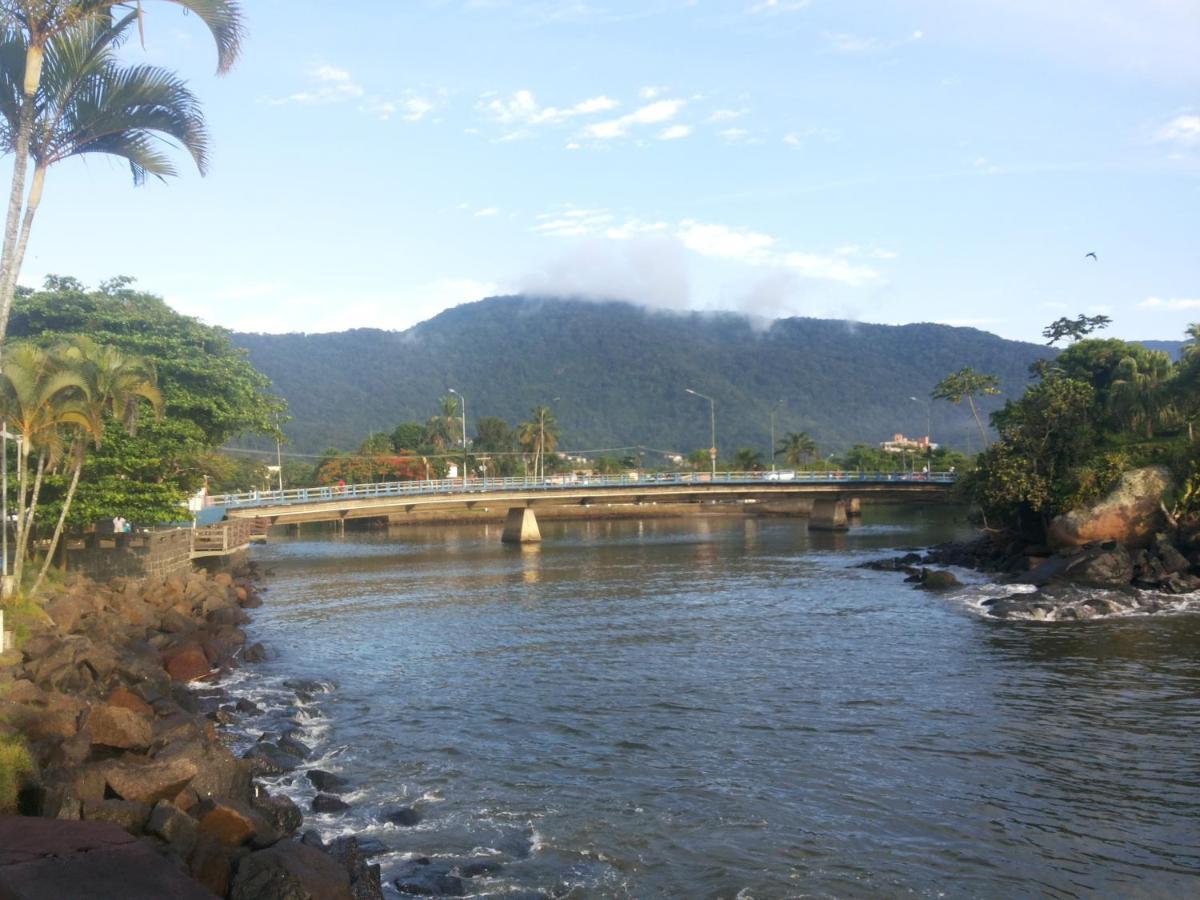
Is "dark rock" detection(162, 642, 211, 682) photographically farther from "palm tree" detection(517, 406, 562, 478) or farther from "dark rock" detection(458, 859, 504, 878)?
"palm tree" detection(517, 406, 562, 478)

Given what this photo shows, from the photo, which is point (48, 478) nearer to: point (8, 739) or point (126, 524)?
point (126, 524)

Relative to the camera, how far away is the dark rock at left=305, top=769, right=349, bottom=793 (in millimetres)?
15031

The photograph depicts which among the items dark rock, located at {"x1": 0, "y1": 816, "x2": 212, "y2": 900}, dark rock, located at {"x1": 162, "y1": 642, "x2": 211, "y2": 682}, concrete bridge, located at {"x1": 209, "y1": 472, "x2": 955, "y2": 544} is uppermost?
concrete bridge, located at {"x1": 209, "y1": 472, "x2": 955, "y2": 544}

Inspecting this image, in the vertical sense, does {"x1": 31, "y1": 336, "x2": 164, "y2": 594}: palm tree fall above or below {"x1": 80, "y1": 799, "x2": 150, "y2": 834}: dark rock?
above

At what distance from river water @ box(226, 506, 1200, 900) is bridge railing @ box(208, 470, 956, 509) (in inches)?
946

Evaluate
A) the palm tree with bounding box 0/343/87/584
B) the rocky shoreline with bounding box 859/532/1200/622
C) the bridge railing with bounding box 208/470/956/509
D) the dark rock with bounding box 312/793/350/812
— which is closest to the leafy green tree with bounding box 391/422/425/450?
the bridge railing with bounding box 208/470/956/509

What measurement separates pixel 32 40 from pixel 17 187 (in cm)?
214

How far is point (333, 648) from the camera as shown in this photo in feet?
93.2

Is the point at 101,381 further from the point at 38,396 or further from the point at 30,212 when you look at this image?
the point at 30,212

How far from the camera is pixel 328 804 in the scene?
14047 millimetres

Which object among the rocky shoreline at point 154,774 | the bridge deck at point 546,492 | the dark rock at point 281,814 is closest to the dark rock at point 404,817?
the rocky shoreline at point 154,774

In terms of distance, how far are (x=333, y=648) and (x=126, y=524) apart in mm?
18697

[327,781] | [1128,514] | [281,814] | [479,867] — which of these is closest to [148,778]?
A: [281,814]

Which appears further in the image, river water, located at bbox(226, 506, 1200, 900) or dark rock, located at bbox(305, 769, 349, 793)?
dark rock, located at bbox(305, 769, 349, 793)
